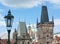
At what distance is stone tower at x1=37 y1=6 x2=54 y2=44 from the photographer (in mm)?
110125

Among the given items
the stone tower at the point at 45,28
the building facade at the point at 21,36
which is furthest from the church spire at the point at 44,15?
the building facade at the point at 21,36

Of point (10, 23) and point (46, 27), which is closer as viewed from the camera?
point (10, 23)

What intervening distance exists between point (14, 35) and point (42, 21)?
Result: 22.7 metres

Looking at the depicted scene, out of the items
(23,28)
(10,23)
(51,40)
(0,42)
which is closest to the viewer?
(10,23)

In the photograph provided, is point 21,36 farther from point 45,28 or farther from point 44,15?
point 44,15

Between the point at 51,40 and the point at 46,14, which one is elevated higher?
the point at 46,14

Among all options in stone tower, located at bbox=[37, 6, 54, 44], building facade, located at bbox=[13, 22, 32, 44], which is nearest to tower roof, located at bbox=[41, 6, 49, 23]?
stone tower, located at bbox=[37, 6, 54, 44]

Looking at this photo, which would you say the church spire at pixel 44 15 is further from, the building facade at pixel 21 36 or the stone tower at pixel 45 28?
the building facade at pixel 21 36

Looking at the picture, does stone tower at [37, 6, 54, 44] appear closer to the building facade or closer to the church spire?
the church spire

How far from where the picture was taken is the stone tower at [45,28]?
110125mm

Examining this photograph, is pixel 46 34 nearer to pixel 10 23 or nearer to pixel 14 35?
pixel 14 35

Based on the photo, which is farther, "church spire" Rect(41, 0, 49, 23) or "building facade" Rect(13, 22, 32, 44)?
"church spire" Rect(41, 0, 49, 23)

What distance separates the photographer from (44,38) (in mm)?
112250

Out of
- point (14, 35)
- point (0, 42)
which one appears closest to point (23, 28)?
point (14, 35)
